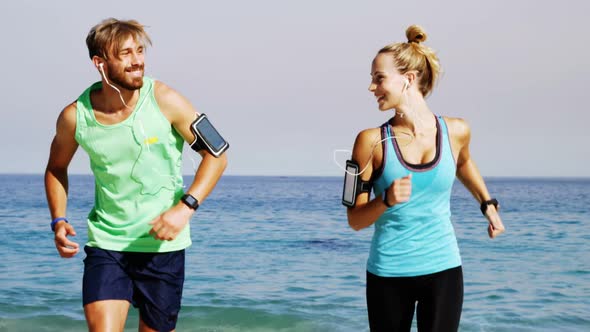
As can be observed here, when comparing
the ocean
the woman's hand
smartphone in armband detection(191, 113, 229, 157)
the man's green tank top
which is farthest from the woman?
the ocean

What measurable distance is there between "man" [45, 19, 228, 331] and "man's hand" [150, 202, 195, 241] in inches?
2.4

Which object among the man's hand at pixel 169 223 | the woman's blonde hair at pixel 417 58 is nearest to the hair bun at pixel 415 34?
the woman's blonde hair at pixel 417 58

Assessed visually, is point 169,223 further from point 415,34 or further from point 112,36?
point 415,34

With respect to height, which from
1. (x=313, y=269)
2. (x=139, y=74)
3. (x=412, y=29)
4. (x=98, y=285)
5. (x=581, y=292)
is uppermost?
(x=412, y=29)

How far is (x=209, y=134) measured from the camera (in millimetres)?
3691

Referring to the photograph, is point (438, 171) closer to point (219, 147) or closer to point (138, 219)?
point (219, 147)

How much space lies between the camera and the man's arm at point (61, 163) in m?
3.81

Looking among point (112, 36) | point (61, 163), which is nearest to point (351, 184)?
point (112, 36)

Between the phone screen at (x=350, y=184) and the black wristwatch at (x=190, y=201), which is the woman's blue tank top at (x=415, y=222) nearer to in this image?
the phone screen at (x=350, y=184)

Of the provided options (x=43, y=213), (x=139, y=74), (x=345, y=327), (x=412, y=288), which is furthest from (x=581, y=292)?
(x=43, y=213)

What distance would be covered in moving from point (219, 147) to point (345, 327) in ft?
19.9

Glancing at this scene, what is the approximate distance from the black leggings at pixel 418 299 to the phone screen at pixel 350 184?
40cm

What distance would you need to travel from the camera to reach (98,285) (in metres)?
3.71

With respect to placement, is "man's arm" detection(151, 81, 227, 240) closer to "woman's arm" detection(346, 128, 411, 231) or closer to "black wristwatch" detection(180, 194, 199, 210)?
"black wristwatch" detection(180, 194, 199, 210)
